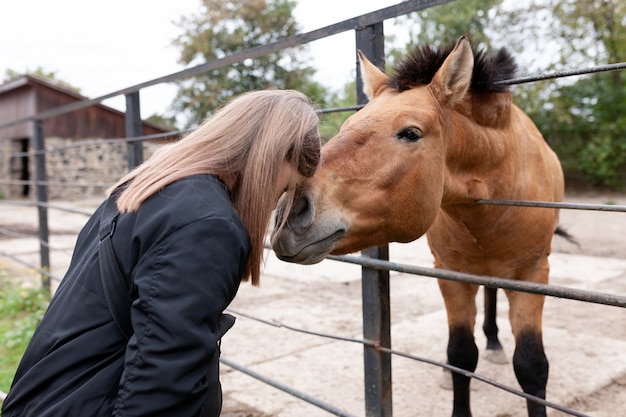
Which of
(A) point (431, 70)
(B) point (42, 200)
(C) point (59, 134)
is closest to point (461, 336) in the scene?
(A) point (431, 70)

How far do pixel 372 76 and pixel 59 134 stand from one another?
791 inches

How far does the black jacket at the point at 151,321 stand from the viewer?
1.17 meters

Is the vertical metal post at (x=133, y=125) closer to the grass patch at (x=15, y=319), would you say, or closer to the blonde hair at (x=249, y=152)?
the grass patch at (x=15, y=319)

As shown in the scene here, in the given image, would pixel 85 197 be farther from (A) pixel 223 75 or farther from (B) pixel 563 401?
(B) pixel 563 401

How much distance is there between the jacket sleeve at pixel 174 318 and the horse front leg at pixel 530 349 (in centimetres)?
169

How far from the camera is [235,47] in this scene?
2188cm

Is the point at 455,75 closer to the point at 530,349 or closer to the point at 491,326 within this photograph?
the point at 530,349

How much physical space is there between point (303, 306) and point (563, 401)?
277 centimetres

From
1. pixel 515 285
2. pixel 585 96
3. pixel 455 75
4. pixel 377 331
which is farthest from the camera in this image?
pixel 585 96

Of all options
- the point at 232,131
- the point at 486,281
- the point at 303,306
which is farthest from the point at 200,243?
the point at 303,306

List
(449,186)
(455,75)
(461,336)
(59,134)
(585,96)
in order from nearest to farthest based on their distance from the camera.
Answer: (455,75) → (449,186) → (461,336) → (585,96) → (59,134)

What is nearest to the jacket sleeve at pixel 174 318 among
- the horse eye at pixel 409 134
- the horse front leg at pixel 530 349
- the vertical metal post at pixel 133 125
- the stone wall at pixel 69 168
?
the horse eye at pixel 409 134

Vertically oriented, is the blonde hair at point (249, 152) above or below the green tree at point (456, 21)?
below

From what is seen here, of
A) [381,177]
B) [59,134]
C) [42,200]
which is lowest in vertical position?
[42,200]
